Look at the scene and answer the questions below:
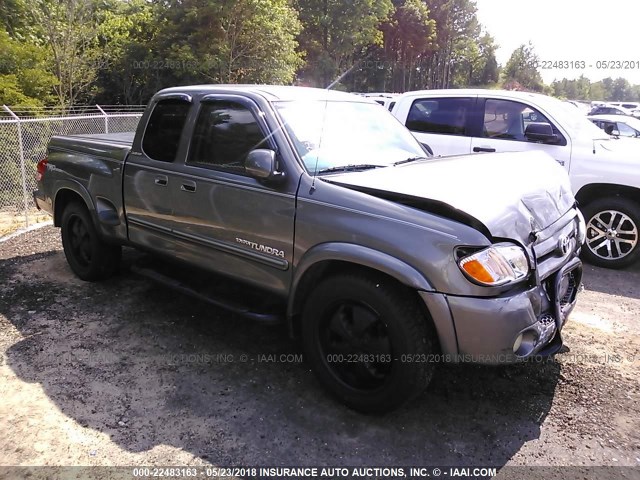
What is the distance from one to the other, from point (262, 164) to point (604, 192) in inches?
181

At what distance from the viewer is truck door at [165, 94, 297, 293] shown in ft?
10.9

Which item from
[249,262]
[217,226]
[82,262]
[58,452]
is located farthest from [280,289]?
[82,262]

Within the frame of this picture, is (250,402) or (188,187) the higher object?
(188,187)

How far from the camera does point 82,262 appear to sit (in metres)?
5.20

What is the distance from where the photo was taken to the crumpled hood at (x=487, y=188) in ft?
9.05

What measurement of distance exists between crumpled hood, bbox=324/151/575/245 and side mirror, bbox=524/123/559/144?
2.52 meters

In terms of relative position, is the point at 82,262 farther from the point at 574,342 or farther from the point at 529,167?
the point at 574,342

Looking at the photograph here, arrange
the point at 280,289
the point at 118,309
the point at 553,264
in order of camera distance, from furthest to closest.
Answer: the point at 118,309 < the point at 280,289 < the point at 553,264

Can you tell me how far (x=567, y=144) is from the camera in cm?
606

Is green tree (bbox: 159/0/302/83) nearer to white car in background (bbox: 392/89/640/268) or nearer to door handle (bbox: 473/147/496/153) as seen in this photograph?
white car in background (bbox: 392/89/640/268)

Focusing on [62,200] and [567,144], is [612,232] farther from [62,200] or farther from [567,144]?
[62,200]

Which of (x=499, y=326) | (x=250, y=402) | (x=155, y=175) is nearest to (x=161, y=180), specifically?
(x=155, y=175)

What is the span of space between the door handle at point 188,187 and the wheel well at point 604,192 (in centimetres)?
454

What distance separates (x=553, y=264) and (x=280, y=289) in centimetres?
170
